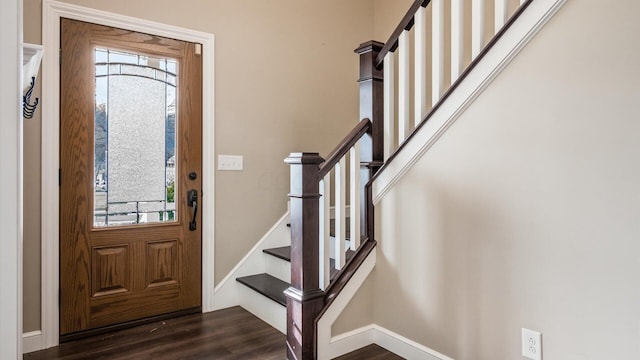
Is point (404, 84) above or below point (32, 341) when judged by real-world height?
above

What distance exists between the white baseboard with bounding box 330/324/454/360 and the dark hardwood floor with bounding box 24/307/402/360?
0.04 metres

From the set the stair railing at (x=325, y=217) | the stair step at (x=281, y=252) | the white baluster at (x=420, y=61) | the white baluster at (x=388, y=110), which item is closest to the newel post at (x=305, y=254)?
the stair railing at (x=325, y=217)

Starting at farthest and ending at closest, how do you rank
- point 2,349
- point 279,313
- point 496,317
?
point 279,313
point 496,317
point 2,349

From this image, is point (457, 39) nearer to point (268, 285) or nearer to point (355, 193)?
point (355, 193)

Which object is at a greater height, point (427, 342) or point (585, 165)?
point (585, 165)

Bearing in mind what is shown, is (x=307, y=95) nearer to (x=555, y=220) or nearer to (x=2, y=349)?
(x=555, y=220)

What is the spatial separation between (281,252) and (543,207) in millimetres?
1933

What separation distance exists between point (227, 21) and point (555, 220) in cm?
258

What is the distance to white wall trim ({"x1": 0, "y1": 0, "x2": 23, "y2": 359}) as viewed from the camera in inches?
35.5

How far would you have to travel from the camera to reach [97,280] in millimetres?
2533

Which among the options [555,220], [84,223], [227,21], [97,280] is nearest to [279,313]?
[97,280]

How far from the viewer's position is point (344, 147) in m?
2.24

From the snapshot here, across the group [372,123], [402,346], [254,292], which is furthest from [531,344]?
[254,292]

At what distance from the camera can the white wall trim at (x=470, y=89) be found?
5.46ft
